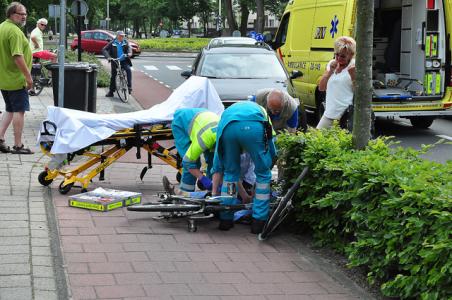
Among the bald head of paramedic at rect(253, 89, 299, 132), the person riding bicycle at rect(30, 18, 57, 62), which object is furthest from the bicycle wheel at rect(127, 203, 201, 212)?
the person riding bicycle at rect(30, 18, 57, 62)

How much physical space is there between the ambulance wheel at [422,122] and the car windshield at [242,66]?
3677mm

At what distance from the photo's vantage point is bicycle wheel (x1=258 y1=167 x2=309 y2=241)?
20.8 feet

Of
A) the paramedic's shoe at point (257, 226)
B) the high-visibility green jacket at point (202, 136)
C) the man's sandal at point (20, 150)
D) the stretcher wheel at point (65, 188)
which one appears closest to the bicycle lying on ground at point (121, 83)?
→ the man's sandal at point (20, 150)

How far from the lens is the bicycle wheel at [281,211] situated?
6344 mm

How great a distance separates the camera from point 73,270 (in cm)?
543

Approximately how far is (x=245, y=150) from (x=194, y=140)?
688 mm

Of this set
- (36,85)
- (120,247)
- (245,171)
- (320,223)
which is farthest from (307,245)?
(36,85)

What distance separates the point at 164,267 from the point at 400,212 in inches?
71.9

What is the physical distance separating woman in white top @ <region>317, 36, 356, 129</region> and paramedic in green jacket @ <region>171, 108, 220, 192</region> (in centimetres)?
178

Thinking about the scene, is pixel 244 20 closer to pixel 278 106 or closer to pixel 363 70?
pixel 278 106

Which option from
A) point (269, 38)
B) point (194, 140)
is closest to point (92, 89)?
point (269, 38)

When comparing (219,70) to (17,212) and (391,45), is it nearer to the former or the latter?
(391,45)

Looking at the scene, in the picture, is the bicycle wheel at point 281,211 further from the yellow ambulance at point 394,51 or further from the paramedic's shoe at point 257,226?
the yellow ambulance at point 394,51

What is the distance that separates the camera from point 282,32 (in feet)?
55.7
